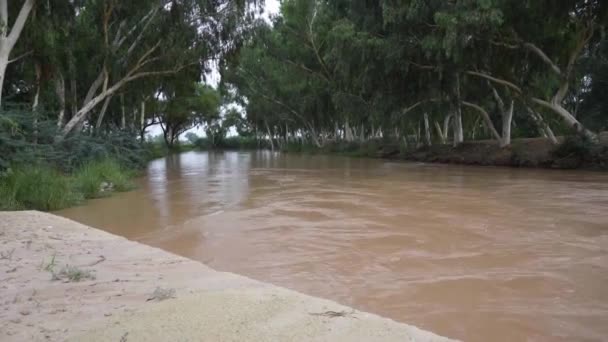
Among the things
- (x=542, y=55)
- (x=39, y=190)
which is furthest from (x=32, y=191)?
(x=542, y=55)

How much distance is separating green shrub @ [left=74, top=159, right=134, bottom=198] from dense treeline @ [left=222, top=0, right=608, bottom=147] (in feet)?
25.2

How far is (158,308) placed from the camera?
2727mm

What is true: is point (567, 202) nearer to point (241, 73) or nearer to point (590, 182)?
point (590, 182)

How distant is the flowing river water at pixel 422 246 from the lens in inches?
133

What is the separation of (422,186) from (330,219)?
5.24 metres

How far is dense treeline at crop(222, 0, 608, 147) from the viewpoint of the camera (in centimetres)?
1505

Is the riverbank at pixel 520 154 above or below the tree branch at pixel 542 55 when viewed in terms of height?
below

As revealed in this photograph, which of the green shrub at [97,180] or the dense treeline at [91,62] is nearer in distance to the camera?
the green shrub at [97,180]

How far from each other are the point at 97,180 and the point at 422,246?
28.6ft

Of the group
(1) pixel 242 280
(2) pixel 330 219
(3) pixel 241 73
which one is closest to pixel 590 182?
(2) pixel 330 219

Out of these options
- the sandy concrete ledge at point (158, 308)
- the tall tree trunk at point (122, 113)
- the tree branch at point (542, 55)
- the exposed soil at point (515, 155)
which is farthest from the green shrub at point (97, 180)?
the exposed soil at point (515, 155)

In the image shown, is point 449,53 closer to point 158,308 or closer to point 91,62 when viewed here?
point 91,62

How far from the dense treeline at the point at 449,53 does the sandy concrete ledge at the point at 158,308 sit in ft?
42.0

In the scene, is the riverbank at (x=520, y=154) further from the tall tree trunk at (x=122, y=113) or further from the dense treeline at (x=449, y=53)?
the tall tree trunk at (x=122, y=113)
